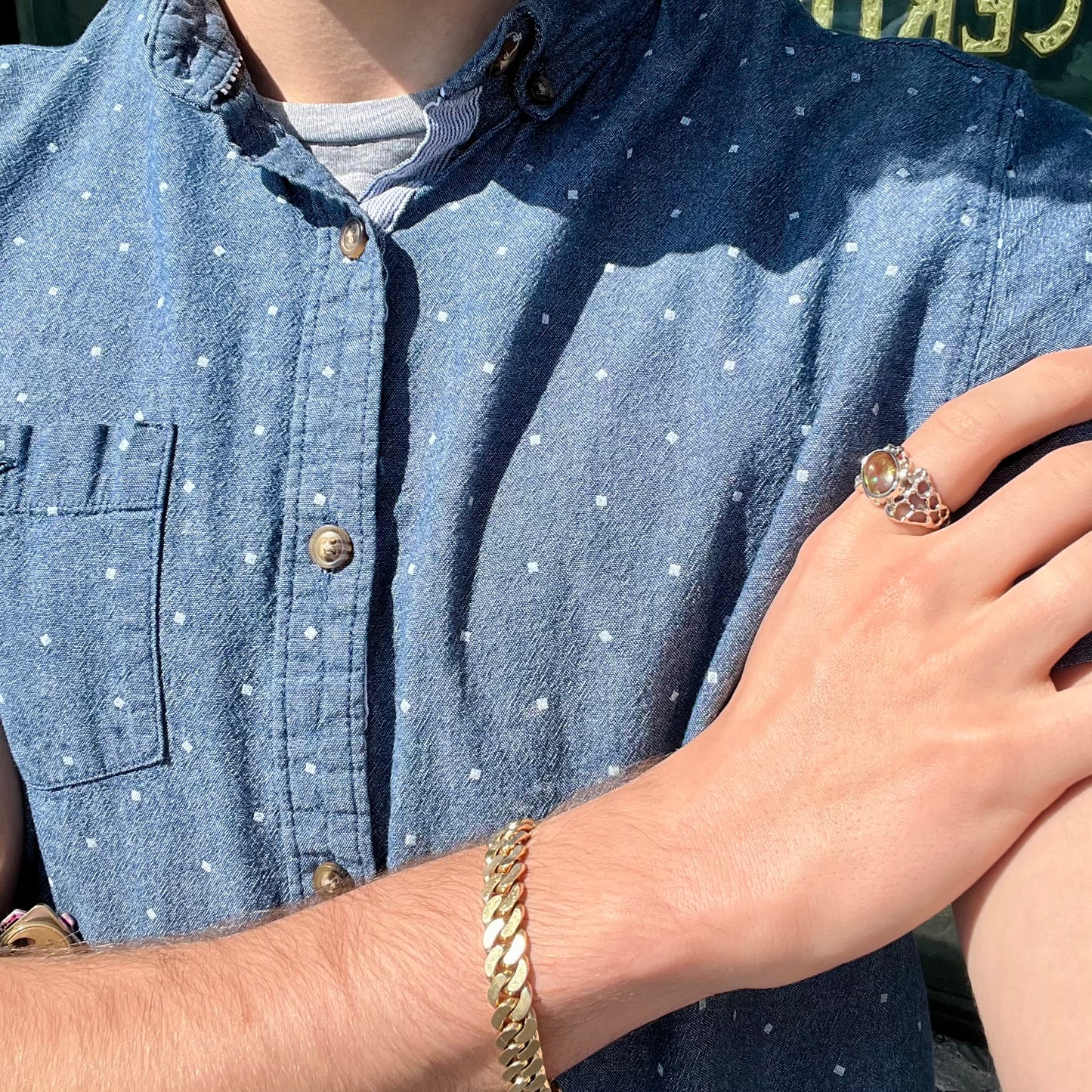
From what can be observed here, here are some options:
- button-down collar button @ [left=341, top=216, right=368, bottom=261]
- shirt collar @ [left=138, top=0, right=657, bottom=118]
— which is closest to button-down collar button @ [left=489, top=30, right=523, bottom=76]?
shirt collar @ [left=138, top=0, right=657, bottom=118]

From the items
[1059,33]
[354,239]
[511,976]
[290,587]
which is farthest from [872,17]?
[511,976]

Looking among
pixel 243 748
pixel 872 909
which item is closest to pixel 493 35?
pixel 243 748

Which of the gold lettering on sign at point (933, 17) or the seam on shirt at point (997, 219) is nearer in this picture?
the seam on shirt at point (997, 219)

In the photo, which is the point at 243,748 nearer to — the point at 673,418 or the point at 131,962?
the point at 131,962

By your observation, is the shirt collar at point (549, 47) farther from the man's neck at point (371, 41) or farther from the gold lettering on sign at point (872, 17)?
the gold lettering on sign at point (872, 17)

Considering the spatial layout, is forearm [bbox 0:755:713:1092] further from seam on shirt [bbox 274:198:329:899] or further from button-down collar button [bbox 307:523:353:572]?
button-down collar button [bbox 307:523:353:572]

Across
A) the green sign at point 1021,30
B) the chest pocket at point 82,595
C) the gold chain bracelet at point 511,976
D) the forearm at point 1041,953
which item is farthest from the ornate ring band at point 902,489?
the green sign at point 1021,30
